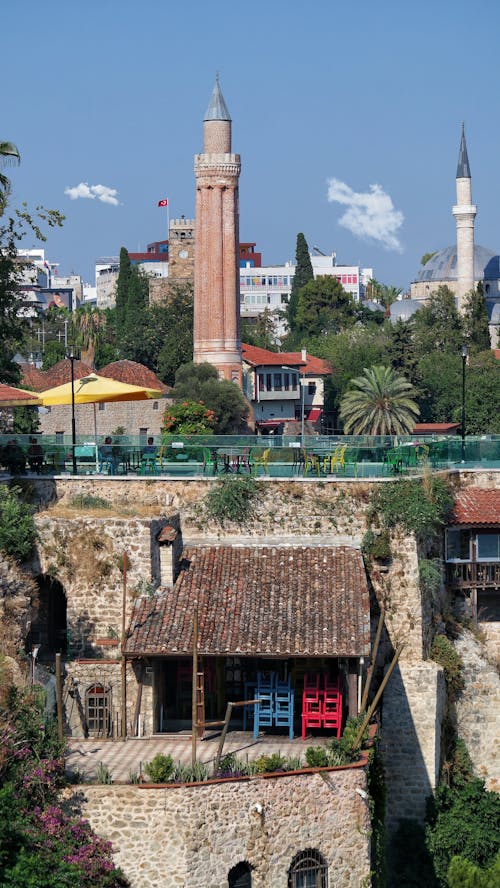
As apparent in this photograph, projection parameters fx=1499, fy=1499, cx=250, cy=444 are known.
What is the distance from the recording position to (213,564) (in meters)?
32.9

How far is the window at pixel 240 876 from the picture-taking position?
26.2 m

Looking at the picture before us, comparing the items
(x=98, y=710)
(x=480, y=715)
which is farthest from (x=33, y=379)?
(x=98, y=710)

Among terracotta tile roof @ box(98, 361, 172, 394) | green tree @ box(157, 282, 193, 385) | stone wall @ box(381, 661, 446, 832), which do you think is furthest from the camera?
green tree @ box(157, 282, 193, 385)

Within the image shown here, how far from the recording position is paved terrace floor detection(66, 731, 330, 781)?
27.4 m

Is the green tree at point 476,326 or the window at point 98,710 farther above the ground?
the green tree at point 476,326

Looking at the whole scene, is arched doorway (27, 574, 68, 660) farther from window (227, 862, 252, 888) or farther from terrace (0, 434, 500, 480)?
window (227, 862, 252, 888)

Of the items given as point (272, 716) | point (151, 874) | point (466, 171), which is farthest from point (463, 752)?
point (466, 171)

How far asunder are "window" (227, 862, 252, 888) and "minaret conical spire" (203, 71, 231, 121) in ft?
204

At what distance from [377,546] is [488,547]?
375 cm

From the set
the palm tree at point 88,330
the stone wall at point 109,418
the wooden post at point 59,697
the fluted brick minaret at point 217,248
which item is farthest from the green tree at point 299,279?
the wooden post at point 59,697

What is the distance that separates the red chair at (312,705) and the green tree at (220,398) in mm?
43742

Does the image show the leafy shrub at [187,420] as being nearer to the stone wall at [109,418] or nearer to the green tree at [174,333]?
the stone wall at [109,418]

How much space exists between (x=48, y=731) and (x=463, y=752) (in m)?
12.0

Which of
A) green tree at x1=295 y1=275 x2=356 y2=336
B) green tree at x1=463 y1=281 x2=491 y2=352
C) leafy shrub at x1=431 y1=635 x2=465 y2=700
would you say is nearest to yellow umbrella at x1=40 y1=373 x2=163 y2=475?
leafy shrub at x1=431 y1=635 x2=465 y2=700
